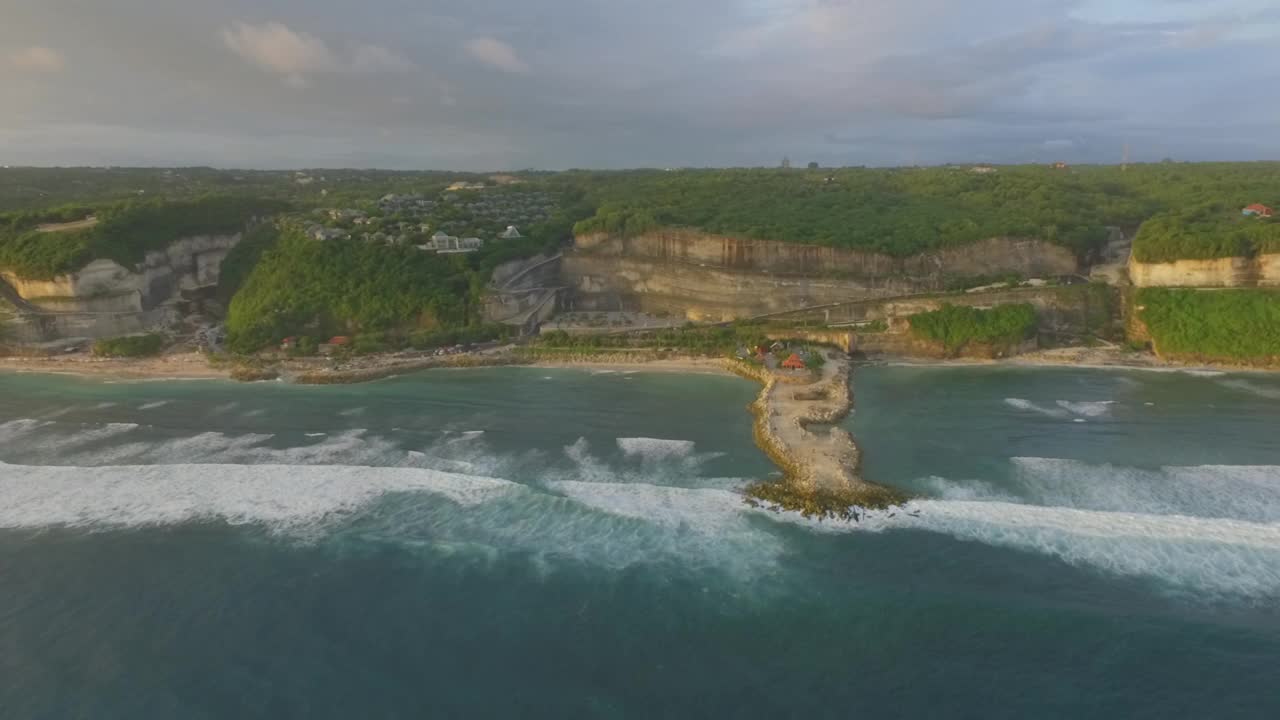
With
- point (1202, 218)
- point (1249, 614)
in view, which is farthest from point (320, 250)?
point (1202, 218)

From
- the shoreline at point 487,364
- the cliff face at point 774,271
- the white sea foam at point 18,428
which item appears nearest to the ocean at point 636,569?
the white sea foam at point 18,428

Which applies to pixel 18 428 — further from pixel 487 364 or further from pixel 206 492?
pixel 487 364

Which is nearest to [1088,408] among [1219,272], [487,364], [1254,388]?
[1254,388]

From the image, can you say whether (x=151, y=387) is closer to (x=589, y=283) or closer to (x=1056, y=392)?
(x=589, y=283)

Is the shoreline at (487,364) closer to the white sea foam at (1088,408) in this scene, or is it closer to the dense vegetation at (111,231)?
the dense vegetation at (111,231)

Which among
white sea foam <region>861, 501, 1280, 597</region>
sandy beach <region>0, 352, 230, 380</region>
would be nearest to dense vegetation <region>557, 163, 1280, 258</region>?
sandy beach <region>0, 352, 230, 380</region>

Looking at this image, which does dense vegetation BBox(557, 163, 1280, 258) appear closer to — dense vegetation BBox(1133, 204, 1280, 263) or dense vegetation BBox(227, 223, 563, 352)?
dense vegetation BBox(1133, 204, 1280, 263)
